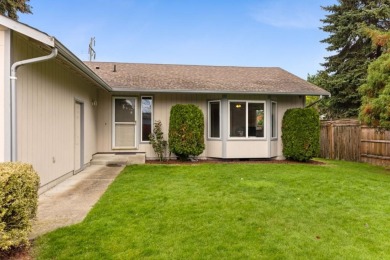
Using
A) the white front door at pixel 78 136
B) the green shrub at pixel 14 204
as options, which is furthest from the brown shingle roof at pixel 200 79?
the green shrub at pixel 14 204

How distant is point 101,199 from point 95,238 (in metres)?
1.79

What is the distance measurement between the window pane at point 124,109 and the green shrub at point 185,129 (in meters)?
1.79

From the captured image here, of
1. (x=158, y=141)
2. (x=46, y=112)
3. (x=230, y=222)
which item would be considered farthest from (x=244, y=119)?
(x=230, y=222)

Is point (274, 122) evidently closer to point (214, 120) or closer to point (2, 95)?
point (214, 120)

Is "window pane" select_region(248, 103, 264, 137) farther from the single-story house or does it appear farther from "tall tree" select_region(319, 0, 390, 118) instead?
"tall tree" select_region(319, 0, 390, 118)

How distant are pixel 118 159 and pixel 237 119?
4.48 metres

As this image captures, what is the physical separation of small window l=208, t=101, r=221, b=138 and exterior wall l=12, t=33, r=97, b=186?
14.9ft

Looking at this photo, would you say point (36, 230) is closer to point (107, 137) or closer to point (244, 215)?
point (244, 215)

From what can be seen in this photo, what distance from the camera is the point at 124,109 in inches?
433

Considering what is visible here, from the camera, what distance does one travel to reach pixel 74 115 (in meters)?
8.11

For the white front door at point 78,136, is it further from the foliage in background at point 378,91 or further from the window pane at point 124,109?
the foliage in background at point 378,91

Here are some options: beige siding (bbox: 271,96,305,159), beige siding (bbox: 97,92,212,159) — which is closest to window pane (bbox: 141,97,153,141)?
beige siding (bbox: 97,92,212,159)

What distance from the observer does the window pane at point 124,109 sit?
431 inches

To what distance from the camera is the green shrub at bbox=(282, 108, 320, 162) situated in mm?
10344
